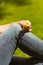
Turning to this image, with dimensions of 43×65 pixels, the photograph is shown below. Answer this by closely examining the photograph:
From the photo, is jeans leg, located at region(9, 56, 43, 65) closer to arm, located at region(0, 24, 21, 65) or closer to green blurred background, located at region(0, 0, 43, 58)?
arm, located at region(0, 24, 21, 65)

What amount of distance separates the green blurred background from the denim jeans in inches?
37.7

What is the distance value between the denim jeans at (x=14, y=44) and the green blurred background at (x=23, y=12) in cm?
96

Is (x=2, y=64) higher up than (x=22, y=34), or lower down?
lower down

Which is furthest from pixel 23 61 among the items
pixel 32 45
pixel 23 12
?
pixel 23 12

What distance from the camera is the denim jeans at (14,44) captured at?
1.40 metres

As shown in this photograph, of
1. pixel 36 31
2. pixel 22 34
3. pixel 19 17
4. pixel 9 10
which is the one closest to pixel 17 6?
pixel 9 10

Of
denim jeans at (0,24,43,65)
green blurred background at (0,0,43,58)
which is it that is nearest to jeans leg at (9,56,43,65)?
denim jeans at (0,24,43,65)

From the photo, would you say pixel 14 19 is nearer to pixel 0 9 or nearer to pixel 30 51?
pixel 0 9

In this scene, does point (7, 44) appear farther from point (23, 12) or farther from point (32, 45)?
point (23, 12)

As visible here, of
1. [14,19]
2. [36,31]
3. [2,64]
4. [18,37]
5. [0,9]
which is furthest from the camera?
[0,9]

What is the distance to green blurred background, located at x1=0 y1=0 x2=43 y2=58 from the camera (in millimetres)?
2678

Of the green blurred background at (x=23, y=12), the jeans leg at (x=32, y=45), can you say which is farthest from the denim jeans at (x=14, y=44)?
the green blurred background at (x=23, y=12)

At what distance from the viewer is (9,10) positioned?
2.99m

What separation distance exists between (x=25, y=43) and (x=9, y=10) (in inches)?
62.0
